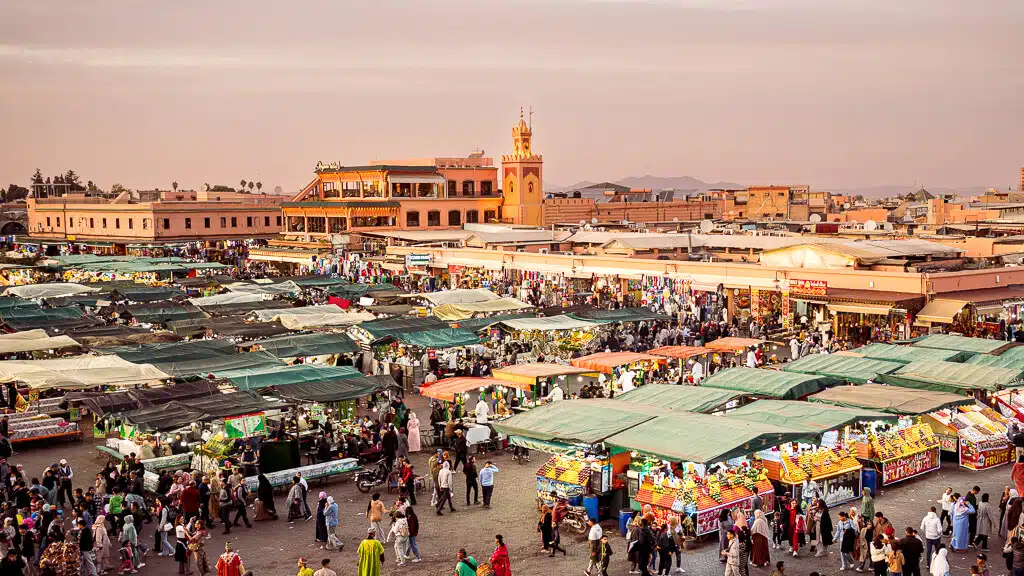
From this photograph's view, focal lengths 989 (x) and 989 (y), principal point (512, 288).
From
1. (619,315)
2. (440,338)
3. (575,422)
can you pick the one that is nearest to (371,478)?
(575,422)

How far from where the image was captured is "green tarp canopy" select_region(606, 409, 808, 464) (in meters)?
14.4

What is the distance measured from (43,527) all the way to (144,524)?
179 centimetres

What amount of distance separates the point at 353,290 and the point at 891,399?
80.1ft

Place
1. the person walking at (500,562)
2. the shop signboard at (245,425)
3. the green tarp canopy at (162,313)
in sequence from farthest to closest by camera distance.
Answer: the green tarp canopy at (162,313), the shop signboard at (245,425), the person walking at (500,562)

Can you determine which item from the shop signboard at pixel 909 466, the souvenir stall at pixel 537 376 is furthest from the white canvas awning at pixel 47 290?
the shop signboard at pixel 909 466

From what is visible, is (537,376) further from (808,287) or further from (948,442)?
(808,287)

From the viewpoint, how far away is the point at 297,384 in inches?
807

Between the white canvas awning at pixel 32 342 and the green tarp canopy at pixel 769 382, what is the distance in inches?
664

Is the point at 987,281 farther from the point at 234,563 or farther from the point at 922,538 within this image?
the point at 234,563

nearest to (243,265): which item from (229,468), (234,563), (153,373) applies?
(153,373)

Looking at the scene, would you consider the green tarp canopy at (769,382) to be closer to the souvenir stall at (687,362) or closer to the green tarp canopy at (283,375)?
the souvenir stall at (687,362)

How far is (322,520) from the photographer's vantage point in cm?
1459

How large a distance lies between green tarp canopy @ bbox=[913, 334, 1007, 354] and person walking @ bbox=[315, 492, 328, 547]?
1615 cm

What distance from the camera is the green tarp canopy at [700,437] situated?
14445 mm
